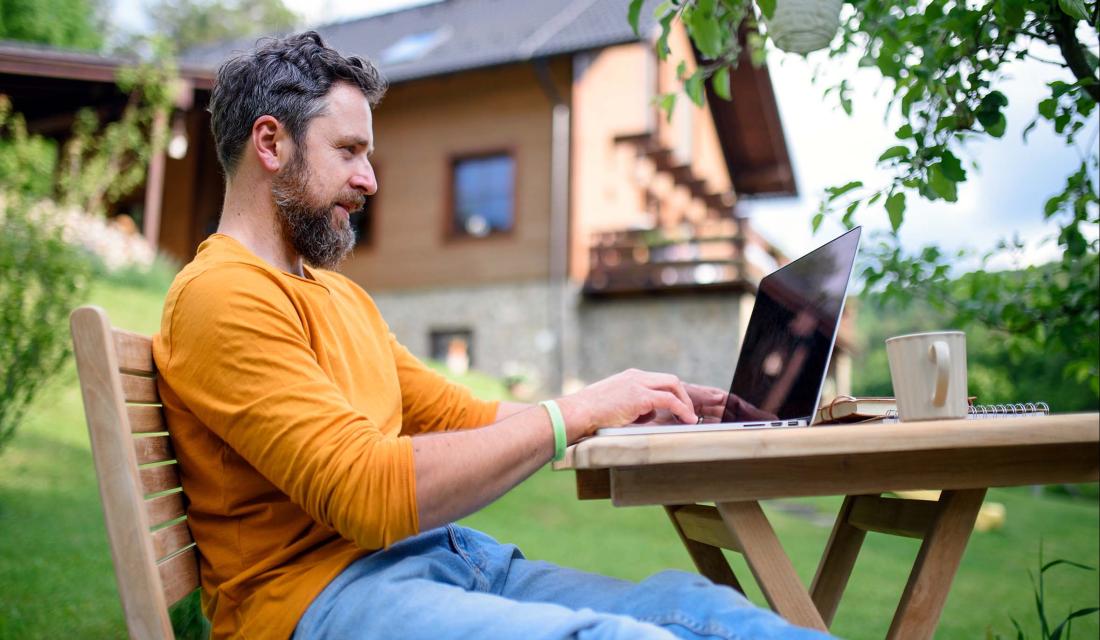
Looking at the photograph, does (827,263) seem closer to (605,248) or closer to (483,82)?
(605,248)

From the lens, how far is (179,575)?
141 centimetres

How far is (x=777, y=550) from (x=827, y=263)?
1.68 ft

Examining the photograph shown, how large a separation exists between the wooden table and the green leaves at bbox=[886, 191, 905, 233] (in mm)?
736

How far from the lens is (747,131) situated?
49.0ft

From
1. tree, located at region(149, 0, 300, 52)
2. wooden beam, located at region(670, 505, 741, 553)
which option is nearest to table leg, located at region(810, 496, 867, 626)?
wooden beam, located at region(670, 505, 741, 553)

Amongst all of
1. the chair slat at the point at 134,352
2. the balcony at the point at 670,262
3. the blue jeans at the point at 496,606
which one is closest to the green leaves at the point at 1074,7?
the blue jeans at the point at 496,606

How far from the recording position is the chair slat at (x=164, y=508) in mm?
1366

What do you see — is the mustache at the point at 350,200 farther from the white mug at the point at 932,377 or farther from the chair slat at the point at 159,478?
the white mug at the point at 932,377

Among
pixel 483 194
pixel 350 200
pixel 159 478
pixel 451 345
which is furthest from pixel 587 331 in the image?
pixel 159 478

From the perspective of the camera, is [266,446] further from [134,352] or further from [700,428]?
[700,428]

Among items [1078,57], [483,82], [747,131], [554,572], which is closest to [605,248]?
[483,82]

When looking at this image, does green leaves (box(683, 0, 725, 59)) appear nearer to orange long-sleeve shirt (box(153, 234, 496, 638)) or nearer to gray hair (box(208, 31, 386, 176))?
gray hair (box(208, 31, 386, 176))

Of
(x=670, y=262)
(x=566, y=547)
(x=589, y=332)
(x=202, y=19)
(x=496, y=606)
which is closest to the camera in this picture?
(x=496, y=606)

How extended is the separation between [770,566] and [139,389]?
0.97 m
